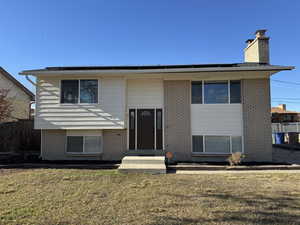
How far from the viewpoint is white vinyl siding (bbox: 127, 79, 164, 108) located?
31.0 feet

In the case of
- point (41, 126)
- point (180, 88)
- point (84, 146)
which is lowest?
point (84, 146)

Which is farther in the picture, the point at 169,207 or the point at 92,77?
the point at 92,77

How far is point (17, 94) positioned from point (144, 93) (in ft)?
43.0

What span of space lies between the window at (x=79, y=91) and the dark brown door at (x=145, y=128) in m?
2.25

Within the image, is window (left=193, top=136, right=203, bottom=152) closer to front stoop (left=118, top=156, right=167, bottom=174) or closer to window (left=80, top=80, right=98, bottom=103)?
front stoop (left=118, top=156, right=167, bottom=174)

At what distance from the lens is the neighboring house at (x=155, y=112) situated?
29.2 ft

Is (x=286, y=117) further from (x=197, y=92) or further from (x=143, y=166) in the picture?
(x=143, y=166)

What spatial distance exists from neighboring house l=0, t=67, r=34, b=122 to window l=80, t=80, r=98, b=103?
9.44 metres

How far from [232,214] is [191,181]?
93.3 inches

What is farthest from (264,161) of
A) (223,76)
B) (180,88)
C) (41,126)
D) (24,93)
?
(24,93)

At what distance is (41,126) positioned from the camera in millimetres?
9094

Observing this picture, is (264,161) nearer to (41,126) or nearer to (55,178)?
(55,178)

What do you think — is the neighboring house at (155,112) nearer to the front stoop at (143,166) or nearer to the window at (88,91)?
the window at (88,91)

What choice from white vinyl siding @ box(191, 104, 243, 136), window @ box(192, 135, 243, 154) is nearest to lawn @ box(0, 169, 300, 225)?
window @ box(192, 135, 243, 154)
